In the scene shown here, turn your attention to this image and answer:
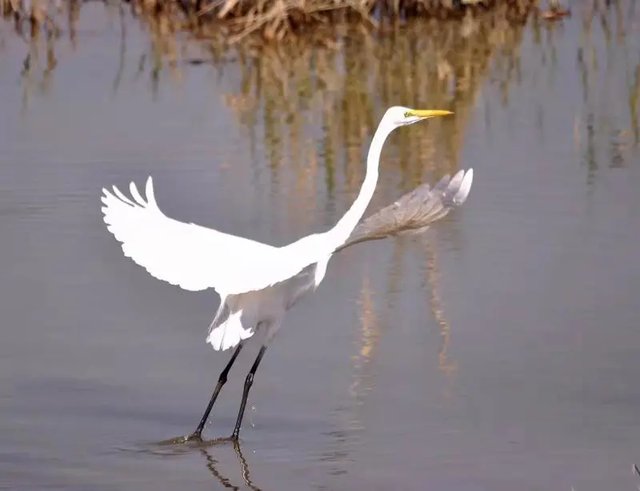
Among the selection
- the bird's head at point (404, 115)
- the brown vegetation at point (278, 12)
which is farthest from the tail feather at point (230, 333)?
the brown vegetation at point (278, 12)

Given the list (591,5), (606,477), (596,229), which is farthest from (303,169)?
(591,5)

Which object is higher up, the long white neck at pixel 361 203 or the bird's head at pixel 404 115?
the bird's head at pixel 404 115

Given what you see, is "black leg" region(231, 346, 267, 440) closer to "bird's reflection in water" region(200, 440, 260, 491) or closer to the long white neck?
"bird's reflection in water" region(200, 440, 260, 491)

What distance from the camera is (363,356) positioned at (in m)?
6.92

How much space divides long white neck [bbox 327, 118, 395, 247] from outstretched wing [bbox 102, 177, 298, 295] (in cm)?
21

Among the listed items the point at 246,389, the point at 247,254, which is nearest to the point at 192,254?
the point at 247,254

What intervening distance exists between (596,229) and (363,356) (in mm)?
2236

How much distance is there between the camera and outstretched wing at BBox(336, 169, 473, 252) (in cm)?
596

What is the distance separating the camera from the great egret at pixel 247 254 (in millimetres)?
6004

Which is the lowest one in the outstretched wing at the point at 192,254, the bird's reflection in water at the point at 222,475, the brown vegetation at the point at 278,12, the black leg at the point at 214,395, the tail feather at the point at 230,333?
the bird's reflection in water at the point at 222,475

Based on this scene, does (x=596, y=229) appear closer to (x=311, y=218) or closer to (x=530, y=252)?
(x=530, y=252)

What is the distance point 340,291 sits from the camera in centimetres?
785

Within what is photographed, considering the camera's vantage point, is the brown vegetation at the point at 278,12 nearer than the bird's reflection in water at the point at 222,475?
No

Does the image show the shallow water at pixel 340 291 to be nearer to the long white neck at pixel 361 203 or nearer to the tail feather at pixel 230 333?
the tail feather at pixel 230 333
